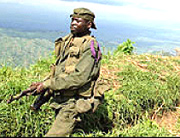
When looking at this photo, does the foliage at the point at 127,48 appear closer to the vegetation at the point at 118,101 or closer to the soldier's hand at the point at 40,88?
the vegetation at the point at 118,101

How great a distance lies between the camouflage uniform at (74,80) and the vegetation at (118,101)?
37 centimetres

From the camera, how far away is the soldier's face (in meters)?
3.04

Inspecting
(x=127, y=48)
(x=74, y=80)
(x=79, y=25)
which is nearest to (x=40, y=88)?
(x=74, y=80)

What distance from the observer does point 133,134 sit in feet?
10.6

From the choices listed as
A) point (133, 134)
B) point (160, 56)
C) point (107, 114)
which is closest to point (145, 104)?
point (107, 114)

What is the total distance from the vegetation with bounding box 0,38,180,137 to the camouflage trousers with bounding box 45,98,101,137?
267 mm

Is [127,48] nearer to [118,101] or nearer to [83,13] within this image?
[118,101]

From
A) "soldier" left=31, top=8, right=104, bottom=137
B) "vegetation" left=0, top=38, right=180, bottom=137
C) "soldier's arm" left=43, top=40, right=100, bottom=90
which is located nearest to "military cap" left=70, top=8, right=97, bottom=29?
"soldier" left=31, top=8, right=104, bottom=137

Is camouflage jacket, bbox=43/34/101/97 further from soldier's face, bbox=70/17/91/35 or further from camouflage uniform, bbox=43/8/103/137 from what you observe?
soldier's face, bbox=70/17/91/35

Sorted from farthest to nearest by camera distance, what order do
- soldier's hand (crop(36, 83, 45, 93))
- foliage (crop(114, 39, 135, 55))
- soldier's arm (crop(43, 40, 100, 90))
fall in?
foliage (crop(114, 39, 135, 55)) → soldier's hand (crop(36, 83, 45, 93)) → soldier's arm (crop(43, 40, 100, 90))

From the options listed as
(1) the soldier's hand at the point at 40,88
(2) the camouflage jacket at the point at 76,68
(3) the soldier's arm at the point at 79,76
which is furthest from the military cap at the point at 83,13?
(1) the soldier's hand at the point at 40,88

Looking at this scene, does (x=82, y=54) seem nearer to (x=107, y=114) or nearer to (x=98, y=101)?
(x=98, y=101)

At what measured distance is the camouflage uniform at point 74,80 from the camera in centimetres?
295

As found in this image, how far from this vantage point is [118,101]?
16.8 feet
